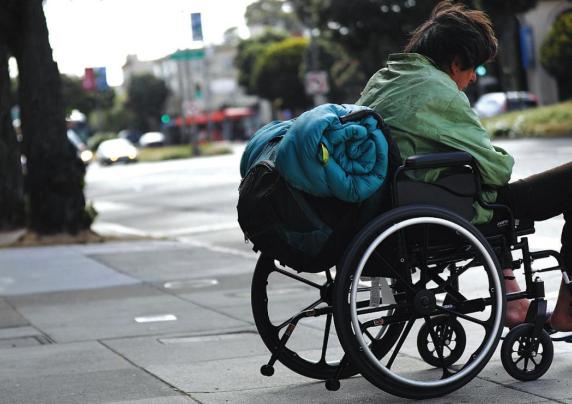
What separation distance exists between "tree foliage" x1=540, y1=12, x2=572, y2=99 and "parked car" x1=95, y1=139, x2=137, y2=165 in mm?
21483

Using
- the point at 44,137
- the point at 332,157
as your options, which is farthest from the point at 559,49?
the point at 332,157

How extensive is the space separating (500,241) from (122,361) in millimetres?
2239

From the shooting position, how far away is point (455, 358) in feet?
16.8

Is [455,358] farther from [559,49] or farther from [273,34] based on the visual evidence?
[273,34]

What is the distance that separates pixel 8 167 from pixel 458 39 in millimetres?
13081

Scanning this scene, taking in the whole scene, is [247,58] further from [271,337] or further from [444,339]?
[444,339]

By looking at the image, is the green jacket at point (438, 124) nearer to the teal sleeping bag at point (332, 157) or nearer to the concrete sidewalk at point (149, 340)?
the teal sleeping bag at point (332, 157)

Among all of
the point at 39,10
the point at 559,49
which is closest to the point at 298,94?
the point at 559,49

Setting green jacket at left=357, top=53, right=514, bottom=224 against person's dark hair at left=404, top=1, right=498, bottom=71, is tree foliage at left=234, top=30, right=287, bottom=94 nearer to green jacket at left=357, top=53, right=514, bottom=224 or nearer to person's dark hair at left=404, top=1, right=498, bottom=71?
person's dark hair at left=404, top=1, right=498, bottom=71

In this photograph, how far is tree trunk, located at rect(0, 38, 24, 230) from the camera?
53.4ft

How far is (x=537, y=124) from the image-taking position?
30781mm

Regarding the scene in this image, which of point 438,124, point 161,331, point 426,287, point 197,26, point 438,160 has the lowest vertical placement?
point 161,331


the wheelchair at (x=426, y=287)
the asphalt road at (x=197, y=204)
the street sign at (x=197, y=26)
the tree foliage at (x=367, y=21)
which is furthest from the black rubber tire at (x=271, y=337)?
the tree foliage at (x=367, y=21)

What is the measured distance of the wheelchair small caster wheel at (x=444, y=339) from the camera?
4.90 metres
